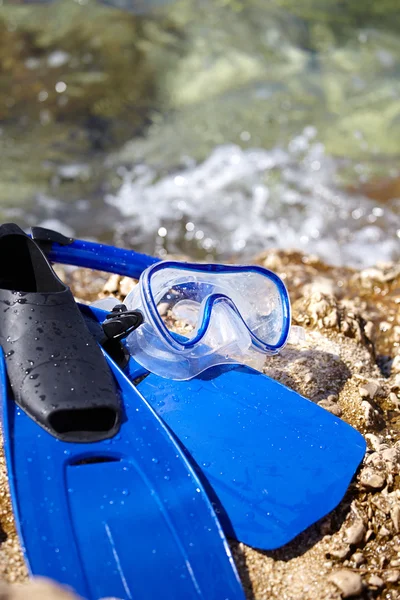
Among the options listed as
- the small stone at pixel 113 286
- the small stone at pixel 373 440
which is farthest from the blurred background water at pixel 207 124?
the small stone at pixel 373 440

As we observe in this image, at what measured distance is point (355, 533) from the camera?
1895 millimetres

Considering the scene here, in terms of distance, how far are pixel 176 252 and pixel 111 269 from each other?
7.24 feet

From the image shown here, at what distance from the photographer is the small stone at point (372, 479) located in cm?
200

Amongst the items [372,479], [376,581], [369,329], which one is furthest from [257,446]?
[369,329]

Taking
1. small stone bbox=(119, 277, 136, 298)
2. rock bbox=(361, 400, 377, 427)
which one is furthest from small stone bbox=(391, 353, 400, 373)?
small stone bbox=(119, 277, 136, 298)

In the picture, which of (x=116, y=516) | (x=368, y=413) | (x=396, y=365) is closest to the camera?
(x=116, y=516)

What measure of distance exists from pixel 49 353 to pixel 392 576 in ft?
3.86

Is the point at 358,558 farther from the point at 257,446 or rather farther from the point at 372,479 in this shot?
the point at 257,446

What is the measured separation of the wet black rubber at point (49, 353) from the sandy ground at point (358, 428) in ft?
0.94

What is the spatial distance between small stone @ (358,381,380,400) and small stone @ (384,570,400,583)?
701 millimetres

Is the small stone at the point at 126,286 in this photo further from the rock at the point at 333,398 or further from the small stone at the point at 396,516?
the small stone at the point at 396,516

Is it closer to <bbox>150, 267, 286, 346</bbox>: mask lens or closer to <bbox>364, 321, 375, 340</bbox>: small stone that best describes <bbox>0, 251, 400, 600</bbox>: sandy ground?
<bbox>364, 321, 375, 340</bbox>: small stone

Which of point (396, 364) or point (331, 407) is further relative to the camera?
point (396, 364)

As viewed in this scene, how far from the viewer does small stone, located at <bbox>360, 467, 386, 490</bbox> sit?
6.57 feet
